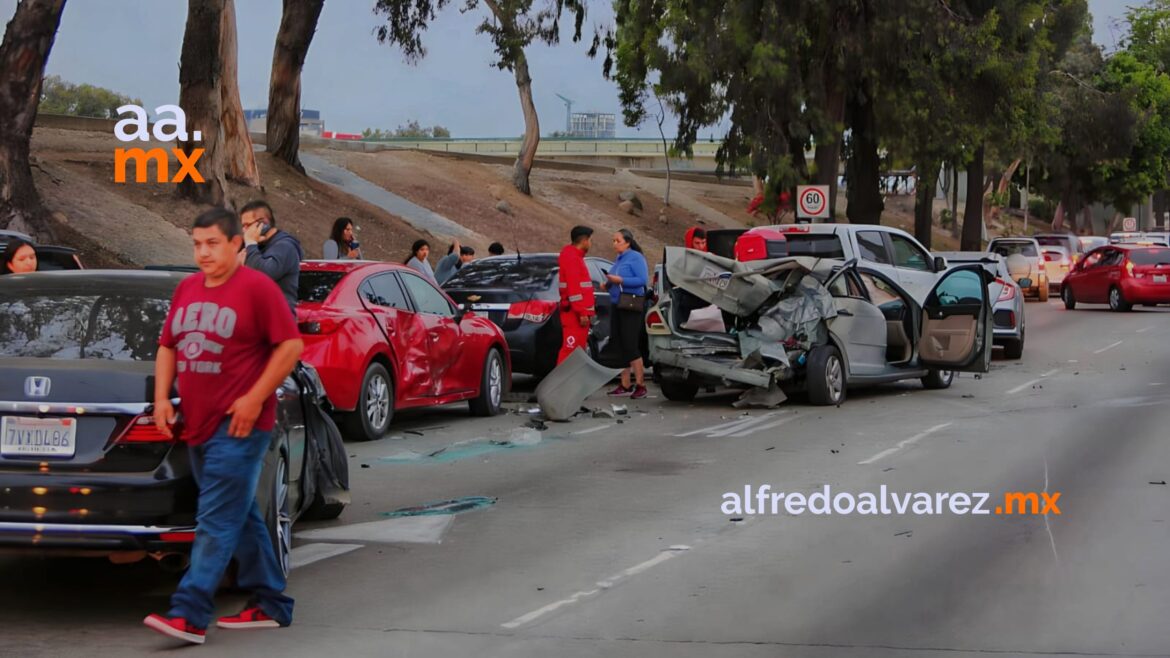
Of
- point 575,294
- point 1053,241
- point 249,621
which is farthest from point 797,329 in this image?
point 1053,241

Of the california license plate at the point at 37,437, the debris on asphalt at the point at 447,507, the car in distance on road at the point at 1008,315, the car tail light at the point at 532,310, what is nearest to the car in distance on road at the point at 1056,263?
the car in distance on road at the point at 1008,315

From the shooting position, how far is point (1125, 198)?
3371 inches

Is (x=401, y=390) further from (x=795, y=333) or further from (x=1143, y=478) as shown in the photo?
(x=1143, y=478)

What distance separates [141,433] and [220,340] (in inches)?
28.3

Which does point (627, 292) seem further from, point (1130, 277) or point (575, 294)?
point (1130, 277)

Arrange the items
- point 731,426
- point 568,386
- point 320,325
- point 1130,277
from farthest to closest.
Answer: point 1130,277
point 568,386
point 731,426
point 320,325

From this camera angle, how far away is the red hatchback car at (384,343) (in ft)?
42.0

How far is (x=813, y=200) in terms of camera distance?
32438 millimetres

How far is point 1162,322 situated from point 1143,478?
21861 millimetres

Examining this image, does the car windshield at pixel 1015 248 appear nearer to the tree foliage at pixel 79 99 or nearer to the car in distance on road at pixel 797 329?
the car in distance on road at pixel 797 329

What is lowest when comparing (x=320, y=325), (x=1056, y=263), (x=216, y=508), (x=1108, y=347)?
(x=1108, y=347)

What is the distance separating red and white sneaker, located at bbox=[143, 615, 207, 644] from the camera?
253 inches

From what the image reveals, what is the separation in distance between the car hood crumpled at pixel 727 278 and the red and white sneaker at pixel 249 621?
9.29 m

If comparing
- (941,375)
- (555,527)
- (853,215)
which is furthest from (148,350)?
(853,215)
